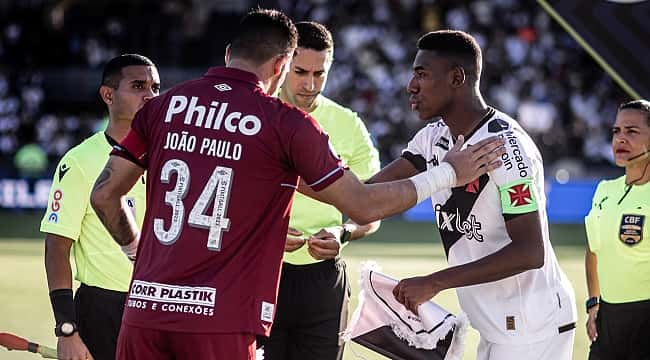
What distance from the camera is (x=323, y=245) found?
19.3 ft

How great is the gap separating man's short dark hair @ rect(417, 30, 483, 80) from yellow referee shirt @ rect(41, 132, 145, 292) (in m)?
1.85

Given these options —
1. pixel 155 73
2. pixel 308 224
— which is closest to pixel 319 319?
pixel 308 224

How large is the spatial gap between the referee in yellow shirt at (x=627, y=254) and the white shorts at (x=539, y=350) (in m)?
1.48

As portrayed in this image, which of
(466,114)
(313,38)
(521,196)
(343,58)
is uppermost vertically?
(343,58)

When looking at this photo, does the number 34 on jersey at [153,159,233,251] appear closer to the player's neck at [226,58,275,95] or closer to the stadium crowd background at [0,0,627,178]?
the player's neck at [226,58,275,95]

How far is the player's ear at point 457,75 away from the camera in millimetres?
5137

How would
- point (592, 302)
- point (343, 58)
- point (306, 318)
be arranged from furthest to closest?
point (343, 58), point (592, 302), point (306, 318)

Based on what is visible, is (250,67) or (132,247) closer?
(250,67)

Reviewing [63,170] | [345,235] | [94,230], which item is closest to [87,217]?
[94,230]

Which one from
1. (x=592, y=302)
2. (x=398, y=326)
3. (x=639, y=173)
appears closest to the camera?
(x=398, y=326)

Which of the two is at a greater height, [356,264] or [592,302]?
[592,302]

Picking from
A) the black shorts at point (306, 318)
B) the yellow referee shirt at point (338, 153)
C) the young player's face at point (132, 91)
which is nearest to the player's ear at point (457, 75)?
the yellow referee shirt at point (338, 153)

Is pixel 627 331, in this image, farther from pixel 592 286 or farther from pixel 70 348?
pixel 70 348

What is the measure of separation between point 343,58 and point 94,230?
82.3ft
